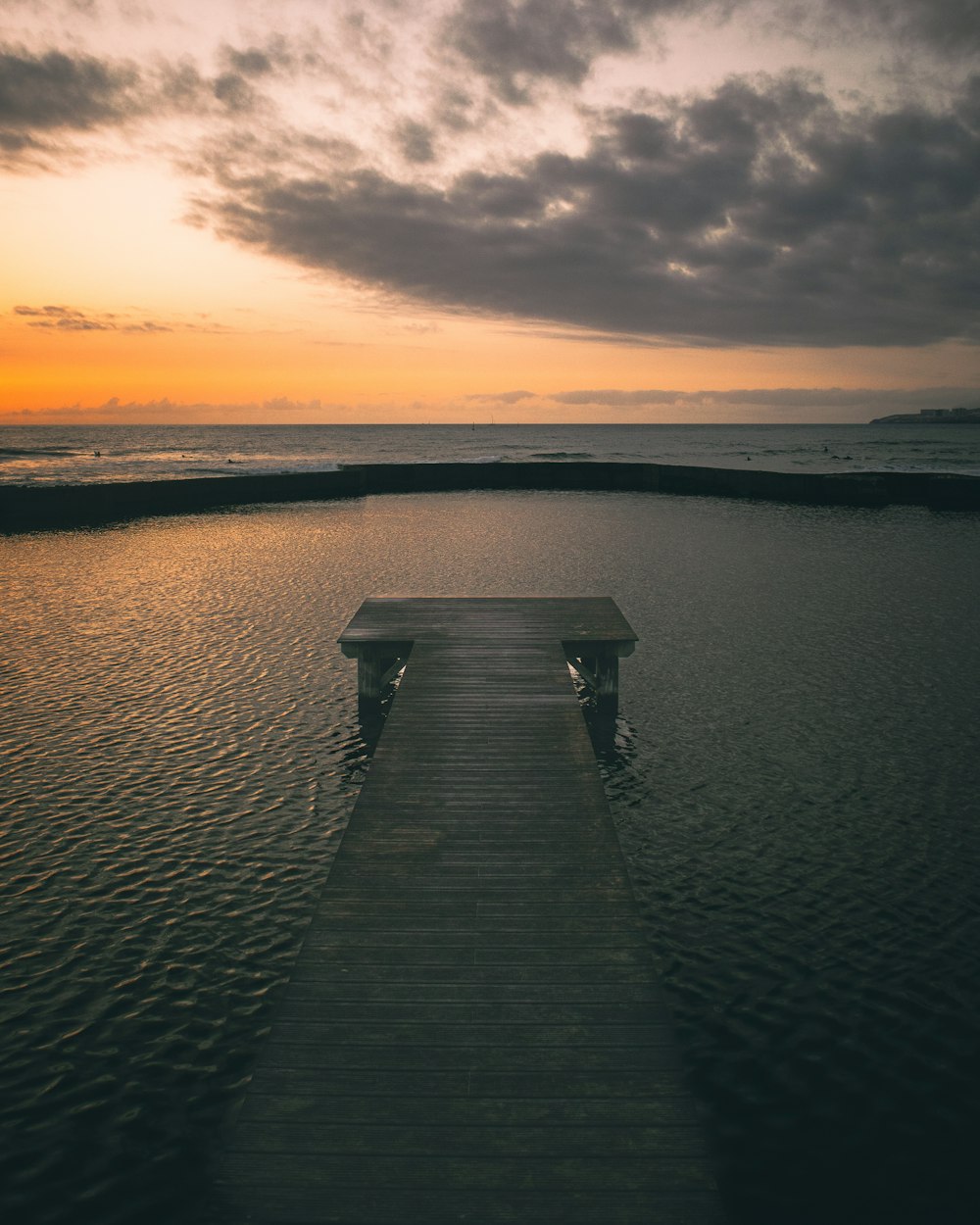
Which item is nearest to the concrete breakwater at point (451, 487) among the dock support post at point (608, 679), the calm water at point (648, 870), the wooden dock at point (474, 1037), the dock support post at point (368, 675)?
the calm water at point (648, 870)

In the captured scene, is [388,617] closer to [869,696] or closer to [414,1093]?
[869,696]

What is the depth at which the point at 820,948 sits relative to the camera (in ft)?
24.6

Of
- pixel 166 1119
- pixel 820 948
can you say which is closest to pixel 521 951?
pixel 166 1119

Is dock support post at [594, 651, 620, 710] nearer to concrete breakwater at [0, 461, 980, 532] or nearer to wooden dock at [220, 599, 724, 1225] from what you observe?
wooden dock at [220, 599, 724, 1225]

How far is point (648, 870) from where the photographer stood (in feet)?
29.0

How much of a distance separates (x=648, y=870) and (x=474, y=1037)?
165 inches

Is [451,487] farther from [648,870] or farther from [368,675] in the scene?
[648,870]

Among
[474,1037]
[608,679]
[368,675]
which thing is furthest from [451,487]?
[474,1037]

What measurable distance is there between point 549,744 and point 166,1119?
5.29 m

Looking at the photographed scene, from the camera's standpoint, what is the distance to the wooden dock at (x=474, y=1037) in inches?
160

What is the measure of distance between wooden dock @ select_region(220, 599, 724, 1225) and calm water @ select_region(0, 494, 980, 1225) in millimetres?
1244

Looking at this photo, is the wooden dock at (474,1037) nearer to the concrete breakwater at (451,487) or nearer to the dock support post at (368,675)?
the dock support post at (368,675)

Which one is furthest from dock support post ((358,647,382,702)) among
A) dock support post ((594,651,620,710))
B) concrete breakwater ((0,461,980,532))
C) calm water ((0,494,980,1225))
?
concrete breakwater ((0,461,980,532))

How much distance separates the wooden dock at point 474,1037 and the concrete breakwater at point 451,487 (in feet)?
115
